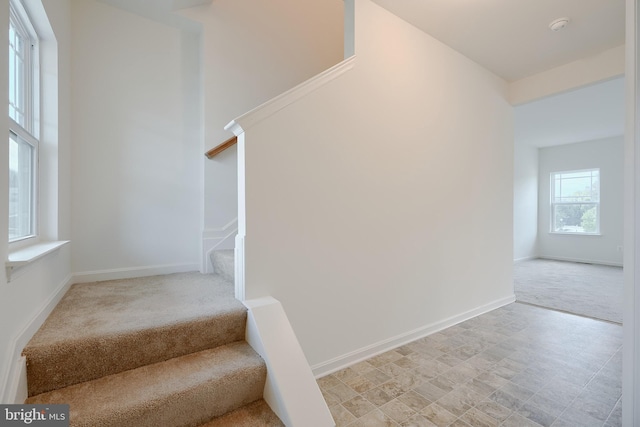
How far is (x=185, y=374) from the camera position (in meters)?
1.35

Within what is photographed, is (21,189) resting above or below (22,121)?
below

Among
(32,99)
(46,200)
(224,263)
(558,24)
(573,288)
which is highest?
(558,24)

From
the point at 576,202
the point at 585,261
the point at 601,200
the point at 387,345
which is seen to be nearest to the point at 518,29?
the point at 387,345

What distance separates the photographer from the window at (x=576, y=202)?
653 centimetres

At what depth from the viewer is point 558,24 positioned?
2.44 m

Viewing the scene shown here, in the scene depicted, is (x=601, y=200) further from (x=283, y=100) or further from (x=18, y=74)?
(x=18, y=74)

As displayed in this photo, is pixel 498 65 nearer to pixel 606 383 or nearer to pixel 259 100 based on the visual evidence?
pixel 259 100

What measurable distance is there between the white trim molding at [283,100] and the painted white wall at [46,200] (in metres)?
0.97

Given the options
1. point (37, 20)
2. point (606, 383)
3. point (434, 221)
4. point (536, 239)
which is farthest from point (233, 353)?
point (536, 239)

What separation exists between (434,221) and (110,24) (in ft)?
11.0

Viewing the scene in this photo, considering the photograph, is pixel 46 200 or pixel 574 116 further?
pixel 574 116

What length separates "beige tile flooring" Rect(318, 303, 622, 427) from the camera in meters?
1.57

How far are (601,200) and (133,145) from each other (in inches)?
352

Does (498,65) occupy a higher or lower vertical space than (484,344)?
higher
